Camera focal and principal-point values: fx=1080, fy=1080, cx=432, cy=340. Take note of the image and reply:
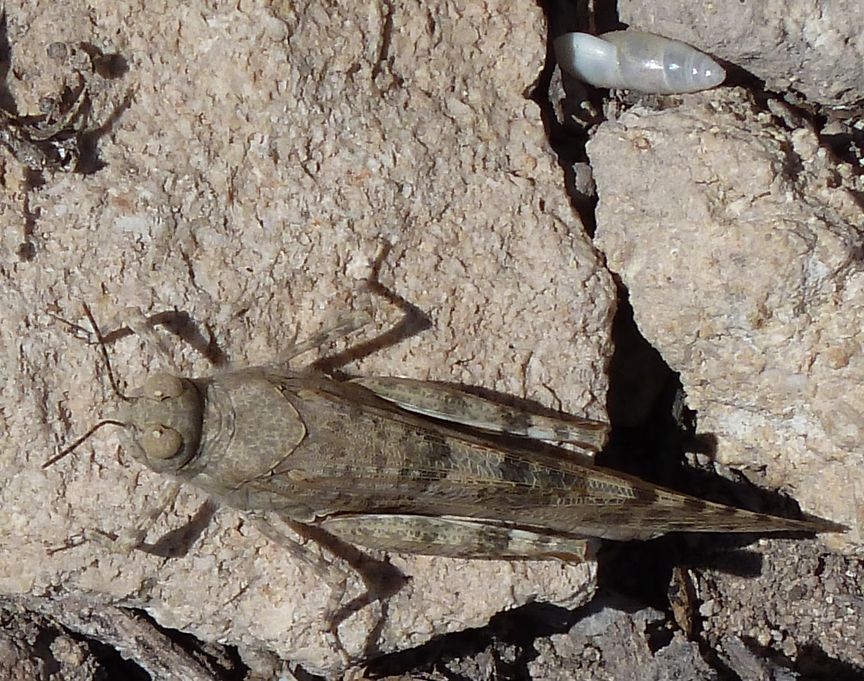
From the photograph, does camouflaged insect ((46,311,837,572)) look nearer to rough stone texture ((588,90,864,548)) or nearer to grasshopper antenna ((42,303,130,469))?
grasshopper antenna ((42,303,130,469))

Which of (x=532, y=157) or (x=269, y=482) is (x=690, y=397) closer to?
(x=532, y=157)

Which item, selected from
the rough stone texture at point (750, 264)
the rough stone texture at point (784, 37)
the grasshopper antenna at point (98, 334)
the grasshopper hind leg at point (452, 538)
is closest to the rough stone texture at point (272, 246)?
the grasshopper antenna at point (98, 334)

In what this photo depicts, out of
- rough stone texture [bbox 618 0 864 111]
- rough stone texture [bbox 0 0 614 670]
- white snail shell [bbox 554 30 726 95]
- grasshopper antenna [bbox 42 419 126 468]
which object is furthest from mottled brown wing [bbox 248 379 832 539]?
rough stone texture [bbox 618 0 864 111]

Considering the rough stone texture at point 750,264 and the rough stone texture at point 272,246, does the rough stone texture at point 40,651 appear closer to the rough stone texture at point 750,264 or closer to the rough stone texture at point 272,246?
the rough stone texture at point 272,246

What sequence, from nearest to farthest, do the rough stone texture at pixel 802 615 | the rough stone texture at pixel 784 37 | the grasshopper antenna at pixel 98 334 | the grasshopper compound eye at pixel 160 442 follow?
the grasshopper compound eye at pixel 160 442
the grasshopper antenna at pixel 98 334
the rough stone texture at pixel 784 37
the rough stone texture at pixel 802 615

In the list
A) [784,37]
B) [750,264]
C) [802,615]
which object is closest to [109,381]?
[750,264]

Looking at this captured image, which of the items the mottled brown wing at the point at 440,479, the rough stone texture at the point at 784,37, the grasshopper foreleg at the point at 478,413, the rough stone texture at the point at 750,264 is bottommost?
the mottled brown wing at the point at 440,479

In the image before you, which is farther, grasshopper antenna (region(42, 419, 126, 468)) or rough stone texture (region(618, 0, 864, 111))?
rough stone texture (region(618, 0, 864, 111))

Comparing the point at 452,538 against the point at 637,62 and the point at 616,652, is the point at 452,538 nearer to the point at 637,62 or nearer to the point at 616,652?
the point at 616,652
